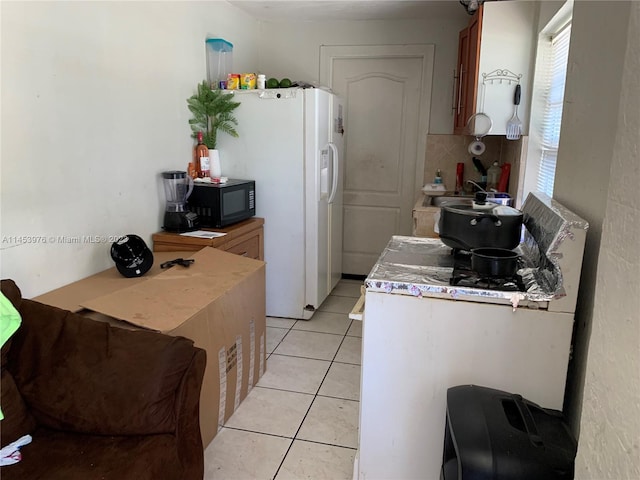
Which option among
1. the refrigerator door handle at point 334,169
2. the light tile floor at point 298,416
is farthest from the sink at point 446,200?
the light tile floor at point 298,416

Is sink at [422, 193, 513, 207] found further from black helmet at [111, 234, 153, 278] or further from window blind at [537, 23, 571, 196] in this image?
black helmet at [111, 234, 153, 278]

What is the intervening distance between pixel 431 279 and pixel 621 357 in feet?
2.88

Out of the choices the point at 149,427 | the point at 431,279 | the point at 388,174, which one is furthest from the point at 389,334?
the point at 388,174

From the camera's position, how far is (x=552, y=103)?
2.65m

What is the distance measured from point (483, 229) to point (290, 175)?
1891 millimetres

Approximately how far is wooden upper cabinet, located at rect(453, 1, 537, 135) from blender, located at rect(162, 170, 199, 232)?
1883 mm

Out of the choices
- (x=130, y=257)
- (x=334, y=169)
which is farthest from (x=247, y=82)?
(x=130, y=257)

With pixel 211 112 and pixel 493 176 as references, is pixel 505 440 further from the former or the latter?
pixel 493 176

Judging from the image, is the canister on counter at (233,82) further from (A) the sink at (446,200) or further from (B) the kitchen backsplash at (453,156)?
(B) the kitchen backsplash at (453,156)

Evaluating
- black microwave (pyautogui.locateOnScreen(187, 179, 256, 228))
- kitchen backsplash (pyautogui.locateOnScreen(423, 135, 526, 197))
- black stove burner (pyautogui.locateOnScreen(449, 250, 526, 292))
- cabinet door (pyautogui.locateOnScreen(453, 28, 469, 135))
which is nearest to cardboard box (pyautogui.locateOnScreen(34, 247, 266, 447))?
black microwave (pyautogui.locateOnScreen(187, 179, 256, 228))

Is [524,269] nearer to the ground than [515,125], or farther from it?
nearer to the ground

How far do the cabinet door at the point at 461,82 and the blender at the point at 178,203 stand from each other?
1939 mm

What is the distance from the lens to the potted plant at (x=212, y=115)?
10.4ft

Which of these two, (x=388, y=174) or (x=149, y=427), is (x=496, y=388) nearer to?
(x=149, y=427)
